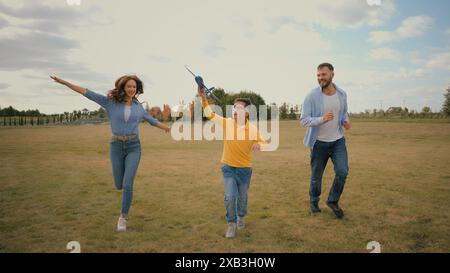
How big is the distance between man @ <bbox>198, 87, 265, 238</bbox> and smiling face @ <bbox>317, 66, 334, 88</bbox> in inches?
62.3

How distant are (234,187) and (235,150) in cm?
56

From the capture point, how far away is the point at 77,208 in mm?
7219

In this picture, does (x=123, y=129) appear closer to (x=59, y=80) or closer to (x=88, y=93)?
(x=88, y=93)

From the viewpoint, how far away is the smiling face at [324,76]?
629 cm

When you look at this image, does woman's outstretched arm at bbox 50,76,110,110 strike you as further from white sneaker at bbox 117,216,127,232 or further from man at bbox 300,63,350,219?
man at bbox 300,63,350,219

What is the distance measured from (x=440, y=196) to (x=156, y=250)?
663 cm

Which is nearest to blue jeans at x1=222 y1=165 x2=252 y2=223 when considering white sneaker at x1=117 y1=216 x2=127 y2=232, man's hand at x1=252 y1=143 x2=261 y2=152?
man's hand at x1=252 y1=143 x2=261 y2=152

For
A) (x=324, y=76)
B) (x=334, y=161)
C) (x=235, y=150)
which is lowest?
(x=334, y=161)

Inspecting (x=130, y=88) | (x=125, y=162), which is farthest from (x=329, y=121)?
(x=125, y=162)

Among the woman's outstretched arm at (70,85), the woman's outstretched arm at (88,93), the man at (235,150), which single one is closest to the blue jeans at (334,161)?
the man at (235,150)

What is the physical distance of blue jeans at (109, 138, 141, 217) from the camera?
222 inches

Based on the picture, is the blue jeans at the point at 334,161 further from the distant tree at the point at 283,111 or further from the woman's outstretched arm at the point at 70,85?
the distant tree at the point at 283,111

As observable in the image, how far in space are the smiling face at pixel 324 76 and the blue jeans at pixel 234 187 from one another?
6.90 feet

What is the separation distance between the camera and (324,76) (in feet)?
20.6
